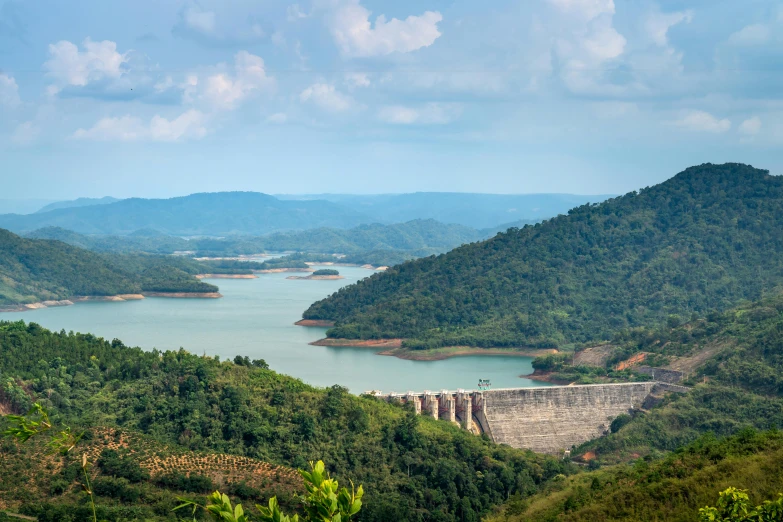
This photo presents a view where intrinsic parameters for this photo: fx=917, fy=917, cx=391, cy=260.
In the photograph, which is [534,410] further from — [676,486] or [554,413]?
[676,486]

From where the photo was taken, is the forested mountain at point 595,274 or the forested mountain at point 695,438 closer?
the forested mountain at point 695,438

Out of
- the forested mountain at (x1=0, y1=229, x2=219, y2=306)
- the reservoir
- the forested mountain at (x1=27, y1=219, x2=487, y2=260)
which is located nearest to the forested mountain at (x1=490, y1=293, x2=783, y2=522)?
the reservoir

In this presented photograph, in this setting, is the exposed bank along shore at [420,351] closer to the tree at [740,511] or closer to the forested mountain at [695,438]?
the forested mountain at [695,438]

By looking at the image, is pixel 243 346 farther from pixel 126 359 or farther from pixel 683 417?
pixel 683 417

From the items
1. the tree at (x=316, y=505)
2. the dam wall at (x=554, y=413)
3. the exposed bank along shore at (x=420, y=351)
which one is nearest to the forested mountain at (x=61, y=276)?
the exposed bank along shore at (x=420, y=351)

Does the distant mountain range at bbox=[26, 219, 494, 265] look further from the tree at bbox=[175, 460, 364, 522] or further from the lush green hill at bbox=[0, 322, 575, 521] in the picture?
the tree at bbox=[175, 460, 364, 522]

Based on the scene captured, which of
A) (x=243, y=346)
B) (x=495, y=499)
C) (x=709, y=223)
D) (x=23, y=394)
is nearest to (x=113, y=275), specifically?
(x=243, y=346)

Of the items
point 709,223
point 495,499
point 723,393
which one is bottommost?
point 495,499
